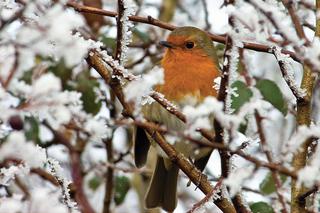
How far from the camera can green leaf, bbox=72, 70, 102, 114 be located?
122 inches

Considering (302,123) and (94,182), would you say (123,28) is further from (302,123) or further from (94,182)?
(94,182)

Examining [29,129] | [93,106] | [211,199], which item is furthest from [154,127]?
[93,106]

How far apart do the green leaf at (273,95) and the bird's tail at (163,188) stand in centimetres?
106

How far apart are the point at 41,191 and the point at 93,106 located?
6.50 feet

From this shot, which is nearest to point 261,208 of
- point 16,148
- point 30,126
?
point 30,126

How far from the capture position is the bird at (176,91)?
10.8ft

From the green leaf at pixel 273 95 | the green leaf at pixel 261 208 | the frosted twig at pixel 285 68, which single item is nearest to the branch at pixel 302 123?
the frosted twig at pixel 285 68

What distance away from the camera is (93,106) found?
3.12 m

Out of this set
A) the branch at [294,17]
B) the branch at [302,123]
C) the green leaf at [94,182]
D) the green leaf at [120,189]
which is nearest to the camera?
the branch at [294,17]

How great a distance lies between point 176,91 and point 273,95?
2.24 feet

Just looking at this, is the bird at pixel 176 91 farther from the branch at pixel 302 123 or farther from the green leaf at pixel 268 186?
the branch at pixel 302 123

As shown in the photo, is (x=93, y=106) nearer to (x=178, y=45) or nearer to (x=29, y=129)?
(x=178, y=45)

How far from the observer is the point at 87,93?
3.14 m

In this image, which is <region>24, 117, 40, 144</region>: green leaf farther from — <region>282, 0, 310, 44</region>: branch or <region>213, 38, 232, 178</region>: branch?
<region>282, 0, 310, 44</region>: branch
